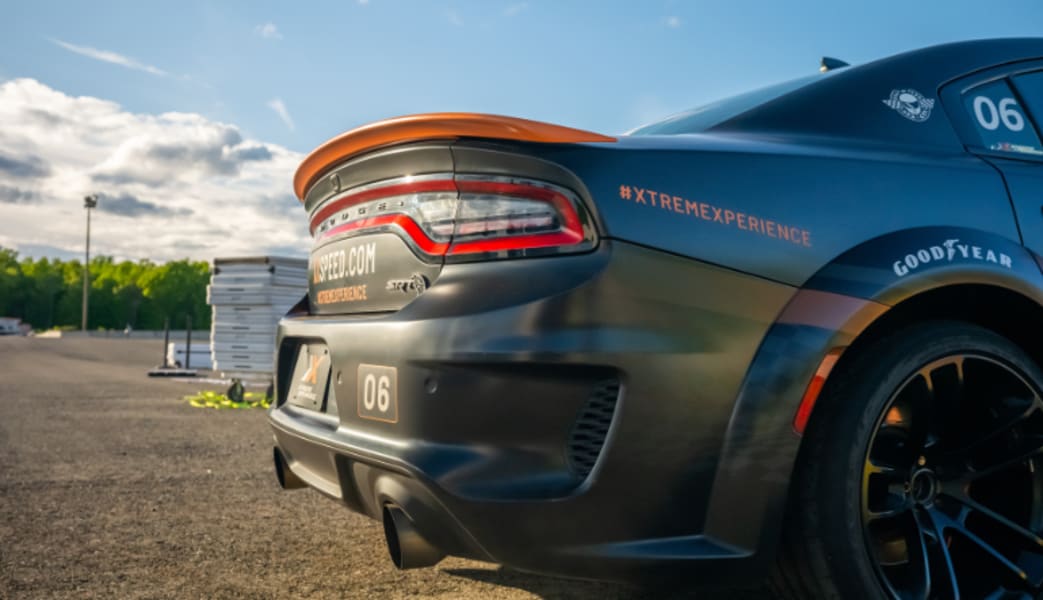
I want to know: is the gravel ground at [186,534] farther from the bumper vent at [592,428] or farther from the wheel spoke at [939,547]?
the bumper vent at [592,428]

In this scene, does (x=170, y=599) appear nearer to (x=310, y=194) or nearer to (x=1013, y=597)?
(x=310, y=194)

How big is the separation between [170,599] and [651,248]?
1973mm

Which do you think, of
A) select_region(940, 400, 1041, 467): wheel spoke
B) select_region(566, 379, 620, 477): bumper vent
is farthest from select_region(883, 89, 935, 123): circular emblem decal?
select_region(566, 379, 620, 477): bumper vent

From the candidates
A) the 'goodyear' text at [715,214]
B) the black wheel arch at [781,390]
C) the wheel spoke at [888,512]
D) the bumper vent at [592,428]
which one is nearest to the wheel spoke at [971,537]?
the wheel spoke at [888,512]

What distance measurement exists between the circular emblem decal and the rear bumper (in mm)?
925

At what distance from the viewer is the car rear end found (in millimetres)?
1984

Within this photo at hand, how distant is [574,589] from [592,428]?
1.13 m

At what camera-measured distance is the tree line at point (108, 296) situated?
12019cm

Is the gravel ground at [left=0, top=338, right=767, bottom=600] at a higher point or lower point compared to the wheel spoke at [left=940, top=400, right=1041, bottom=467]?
lower

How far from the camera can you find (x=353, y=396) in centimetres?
237

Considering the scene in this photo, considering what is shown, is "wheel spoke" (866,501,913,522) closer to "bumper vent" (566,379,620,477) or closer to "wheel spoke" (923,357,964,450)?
"wheel spoke" (923,357,964,450)

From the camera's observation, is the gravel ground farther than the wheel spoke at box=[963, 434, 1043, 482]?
Yes

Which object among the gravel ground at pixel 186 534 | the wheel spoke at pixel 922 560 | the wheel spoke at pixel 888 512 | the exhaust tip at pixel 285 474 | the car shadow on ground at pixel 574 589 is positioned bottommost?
the gravel ground at pixel 186 534

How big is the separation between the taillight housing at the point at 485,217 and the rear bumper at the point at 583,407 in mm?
50
